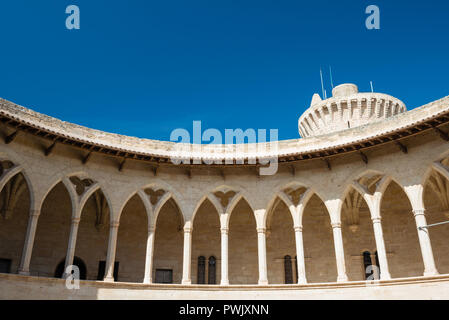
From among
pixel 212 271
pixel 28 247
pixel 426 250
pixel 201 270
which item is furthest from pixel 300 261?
pixel 28 247

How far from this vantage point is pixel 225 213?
17.3 meters

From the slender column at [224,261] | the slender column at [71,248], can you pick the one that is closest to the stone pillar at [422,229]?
the slender column at [224,261]

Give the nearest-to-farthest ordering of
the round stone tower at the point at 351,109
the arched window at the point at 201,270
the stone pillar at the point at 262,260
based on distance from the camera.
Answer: the stone pillar at the point at 262,260, the arched window at the point at 201,270, the round stone tower at the point at 351,109

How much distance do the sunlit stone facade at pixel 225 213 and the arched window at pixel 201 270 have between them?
5 cm

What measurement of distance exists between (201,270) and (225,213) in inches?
144

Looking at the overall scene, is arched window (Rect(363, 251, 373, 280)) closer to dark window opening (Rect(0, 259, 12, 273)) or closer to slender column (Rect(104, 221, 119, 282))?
slender column (Rect(104, 221, 119, 282))

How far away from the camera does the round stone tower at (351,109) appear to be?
25.2 meters

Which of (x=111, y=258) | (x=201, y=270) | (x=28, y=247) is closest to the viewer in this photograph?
(x=28, y=247)

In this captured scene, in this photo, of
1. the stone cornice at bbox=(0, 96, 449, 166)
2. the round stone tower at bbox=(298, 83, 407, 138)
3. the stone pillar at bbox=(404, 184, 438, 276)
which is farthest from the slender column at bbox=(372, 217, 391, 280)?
the round stone tower at bbox=(298, 83, 407, 138)

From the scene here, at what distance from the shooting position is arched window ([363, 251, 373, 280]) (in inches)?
714

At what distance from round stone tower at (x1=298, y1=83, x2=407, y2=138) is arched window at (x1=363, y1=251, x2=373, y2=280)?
364 inches

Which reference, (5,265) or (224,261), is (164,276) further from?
(5,265)

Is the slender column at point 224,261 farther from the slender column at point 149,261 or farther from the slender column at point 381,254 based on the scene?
the slender column at point 381,254
